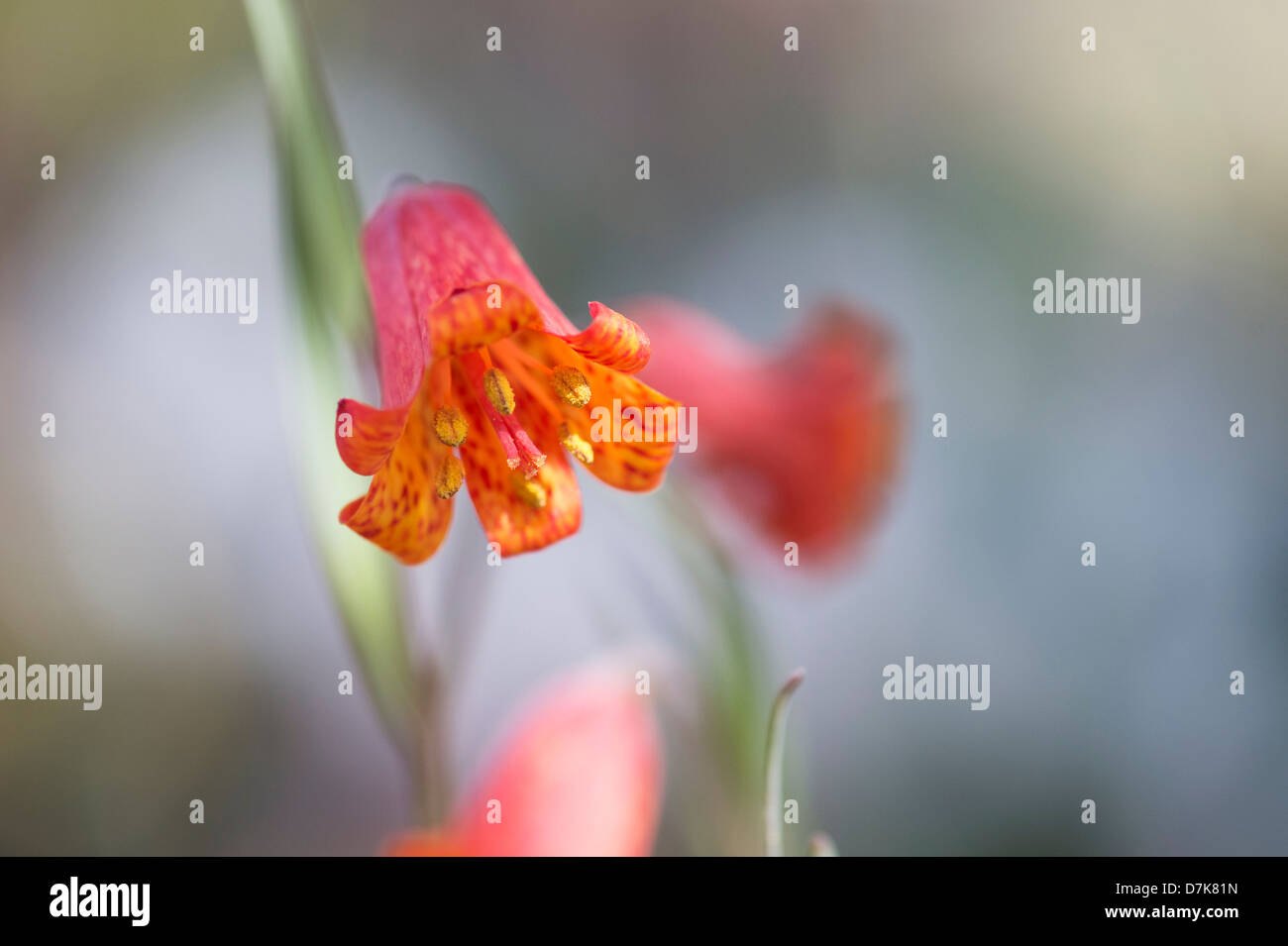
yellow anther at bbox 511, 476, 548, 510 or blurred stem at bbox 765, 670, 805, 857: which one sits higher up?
yellow anther at bbox 511, 476, 548, 510

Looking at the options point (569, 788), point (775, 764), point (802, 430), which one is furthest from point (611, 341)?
point (802, 430)

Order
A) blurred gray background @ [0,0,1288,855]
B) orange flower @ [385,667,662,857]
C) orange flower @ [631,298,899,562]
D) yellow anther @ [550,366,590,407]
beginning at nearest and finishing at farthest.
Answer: yellow anther @ [550,366,590,407]
orange flower @ [385,667,662,857]
orange flower @ [631,298,899,562]
blurred gray background @ [0,0,1288,855]

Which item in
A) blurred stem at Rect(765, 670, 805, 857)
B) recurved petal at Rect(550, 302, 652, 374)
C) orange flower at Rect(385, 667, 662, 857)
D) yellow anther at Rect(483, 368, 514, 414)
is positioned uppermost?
recurved petal at Rect(550, 302, 652, 374)

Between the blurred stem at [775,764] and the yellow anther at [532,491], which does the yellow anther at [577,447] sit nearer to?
the yellow anther at [532,491]

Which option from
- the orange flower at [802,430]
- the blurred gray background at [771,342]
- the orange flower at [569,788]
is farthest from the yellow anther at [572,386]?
the blurred gray background at [771,342]

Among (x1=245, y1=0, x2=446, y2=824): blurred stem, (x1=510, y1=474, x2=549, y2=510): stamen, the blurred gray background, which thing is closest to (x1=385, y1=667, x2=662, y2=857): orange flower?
(x1=245, y1=0, x2=446, y2=824): blurred stem

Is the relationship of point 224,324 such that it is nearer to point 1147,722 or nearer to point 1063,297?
point 1063,297

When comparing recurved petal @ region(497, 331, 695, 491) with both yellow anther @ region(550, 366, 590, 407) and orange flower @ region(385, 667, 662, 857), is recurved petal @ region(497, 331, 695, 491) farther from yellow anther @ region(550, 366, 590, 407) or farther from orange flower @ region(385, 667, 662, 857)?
orange flower @ region(385, 667, 662, 857)
